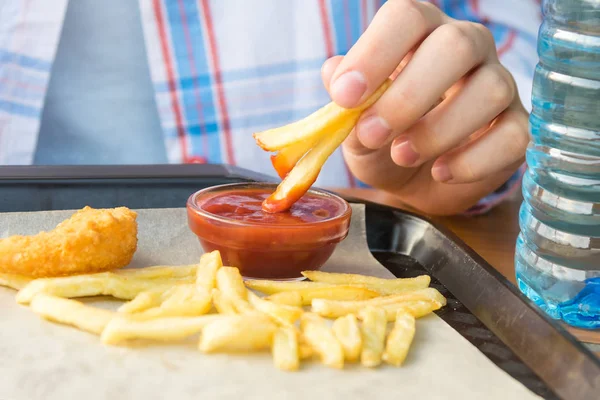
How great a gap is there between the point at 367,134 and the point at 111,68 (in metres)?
1.65

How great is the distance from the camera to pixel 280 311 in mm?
1276

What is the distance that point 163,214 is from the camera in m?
1.93

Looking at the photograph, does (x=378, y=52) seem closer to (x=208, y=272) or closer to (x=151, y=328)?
(x=208, y=272)

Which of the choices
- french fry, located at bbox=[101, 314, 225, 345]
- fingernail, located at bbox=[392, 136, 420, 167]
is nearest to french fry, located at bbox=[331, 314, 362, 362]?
french fry, located at bbox=[101, 314, 225, 345]

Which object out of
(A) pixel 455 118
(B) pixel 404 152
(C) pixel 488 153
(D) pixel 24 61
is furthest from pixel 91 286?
(D) pixel 24 61

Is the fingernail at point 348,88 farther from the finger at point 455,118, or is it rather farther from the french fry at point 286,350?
the french fry at point 286,350

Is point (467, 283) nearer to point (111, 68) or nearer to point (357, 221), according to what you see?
point (357, 221)

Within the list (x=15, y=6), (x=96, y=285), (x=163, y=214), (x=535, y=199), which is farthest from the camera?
(x=15, y=6)

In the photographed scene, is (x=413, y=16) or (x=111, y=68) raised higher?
(x=413, y=16)

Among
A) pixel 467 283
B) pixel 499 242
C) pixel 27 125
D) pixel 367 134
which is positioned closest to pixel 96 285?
pixel 367 134

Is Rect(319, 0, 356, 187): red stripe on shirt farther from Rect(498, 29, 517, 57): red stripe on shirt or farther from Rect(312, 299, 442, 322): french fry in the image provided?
Rect(312, 299, 442, 322): french fry

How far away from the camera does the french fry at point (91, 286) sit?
1.35 metres

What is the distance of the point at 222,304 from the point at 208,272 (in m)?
0.11

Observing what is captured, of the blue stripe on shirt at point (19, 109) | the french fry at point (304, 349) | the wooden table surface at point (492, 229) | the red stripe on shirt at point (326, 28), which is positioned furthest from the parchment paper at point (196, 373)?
the red stripe on shirt at point (326, 28)
